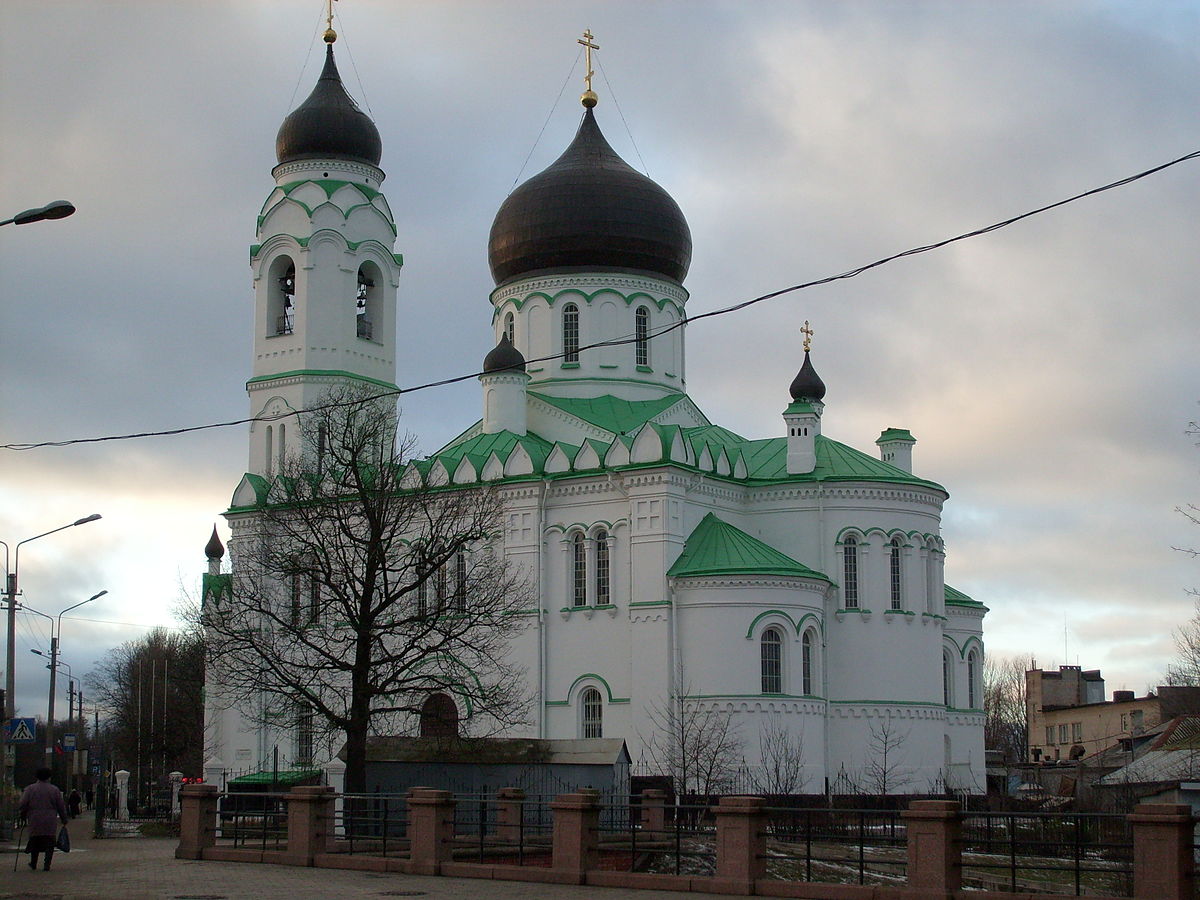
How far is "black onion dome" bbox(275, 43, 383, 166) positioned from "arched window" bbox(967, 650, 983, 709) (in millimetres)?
21453

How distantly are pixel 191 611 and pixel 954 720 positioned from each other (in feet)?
64.5

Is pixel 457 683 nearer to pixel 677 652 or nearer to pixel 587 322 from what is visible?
pixel 677 652

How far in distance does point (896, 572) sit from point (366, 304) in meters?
16.5

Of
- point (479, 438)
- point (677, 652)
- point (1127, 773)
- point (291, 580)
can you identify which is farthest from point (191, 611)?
point (1127, 773)

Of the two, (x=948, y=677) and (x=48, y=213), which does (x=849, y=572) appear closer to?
(x=948, y=677)

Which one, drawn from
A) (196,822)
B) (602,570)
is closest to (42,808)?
(196,822)

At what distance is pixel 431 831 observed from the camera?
67.3ft

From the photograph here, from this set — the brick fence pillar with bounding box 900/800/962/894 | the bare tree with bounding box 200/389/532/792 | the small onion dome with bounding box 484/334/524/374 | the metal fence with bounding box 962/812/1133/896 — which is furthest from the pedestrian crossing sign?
the small onion dome with bounding box 484/334/524/374

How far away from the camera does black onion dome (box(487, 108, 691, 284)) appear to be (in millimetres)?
42719

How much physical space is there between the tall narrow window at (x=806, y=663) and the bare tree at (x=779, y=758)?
1306 mm

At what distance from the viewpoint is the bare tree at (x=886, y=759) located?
36812mm

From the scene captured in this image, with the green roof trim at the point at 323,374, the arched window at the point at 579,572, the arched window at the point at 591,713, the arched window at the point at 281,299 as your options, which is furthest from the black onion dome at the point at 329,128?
the arched window at the point at 591,713

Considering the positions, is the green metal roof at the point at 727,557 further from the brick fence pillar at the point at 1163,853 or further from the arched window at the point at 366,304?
the brick fence pillar at the point at 1163,853

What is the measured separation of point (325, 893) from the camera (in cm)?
1709
